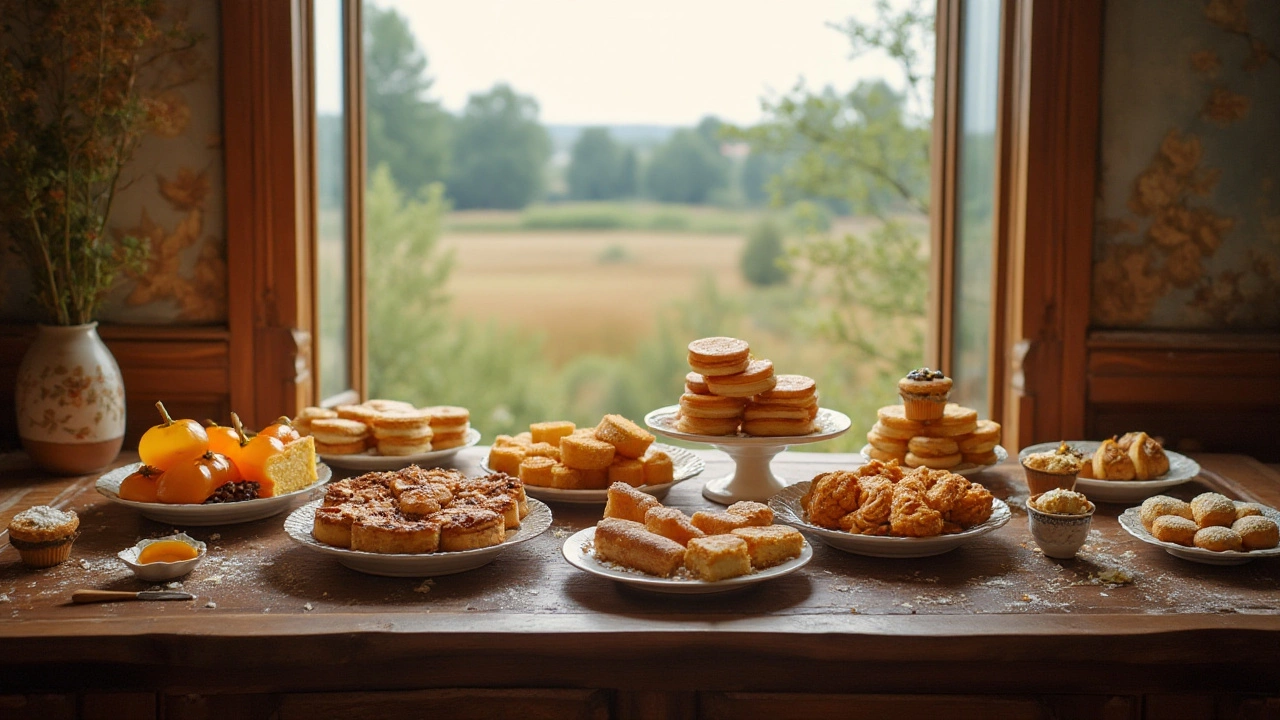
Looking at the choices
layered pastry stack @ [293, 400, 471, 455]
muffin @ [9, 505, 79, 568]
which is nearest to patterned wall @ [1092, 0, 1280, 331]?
layered pastry stack @ [293, 400, 471, 455]

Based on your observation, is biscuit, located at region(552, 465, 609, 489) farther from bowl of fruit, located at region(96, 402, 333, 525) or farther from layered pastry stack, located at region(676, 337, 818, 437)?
bowl of fruit, located at region(96, 402, 333, 525)

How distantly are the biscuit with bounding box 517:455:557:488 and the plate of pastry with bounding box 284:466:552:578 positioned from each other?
0.75 ft

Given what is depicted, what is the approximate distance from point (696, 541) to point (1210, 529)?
97cm

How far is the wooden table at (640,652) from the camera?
173cm

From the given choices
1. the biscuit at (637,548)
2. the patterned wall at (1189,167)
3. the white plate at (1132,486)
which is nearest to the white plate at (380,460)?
the biscuit at (637,548)

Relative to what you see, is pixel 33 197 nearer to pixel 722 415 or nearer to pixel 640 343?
pixel 722 415

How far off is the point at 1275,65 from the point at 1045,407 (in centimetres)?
107

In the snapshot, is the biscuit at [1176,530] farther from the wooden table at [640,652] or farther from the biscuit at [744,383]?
the biscuit at [744,383]

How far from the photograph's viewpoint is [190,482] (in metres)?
2.23

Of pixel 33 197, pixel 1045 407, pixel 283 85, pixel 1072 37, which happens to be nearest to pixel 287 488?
pixel 33 197

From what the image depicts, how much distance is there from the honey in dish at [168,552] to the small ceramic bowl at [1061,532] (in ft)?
5.18

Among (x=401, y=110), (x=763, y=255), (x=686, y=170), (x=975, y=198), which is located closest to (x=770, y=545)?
(x=975, y=198)

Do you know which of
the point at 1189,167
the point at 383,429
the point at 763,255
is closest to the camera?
the point at 383,429

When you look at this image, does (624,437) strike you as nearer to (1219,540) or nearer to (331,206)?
(1219,540)
